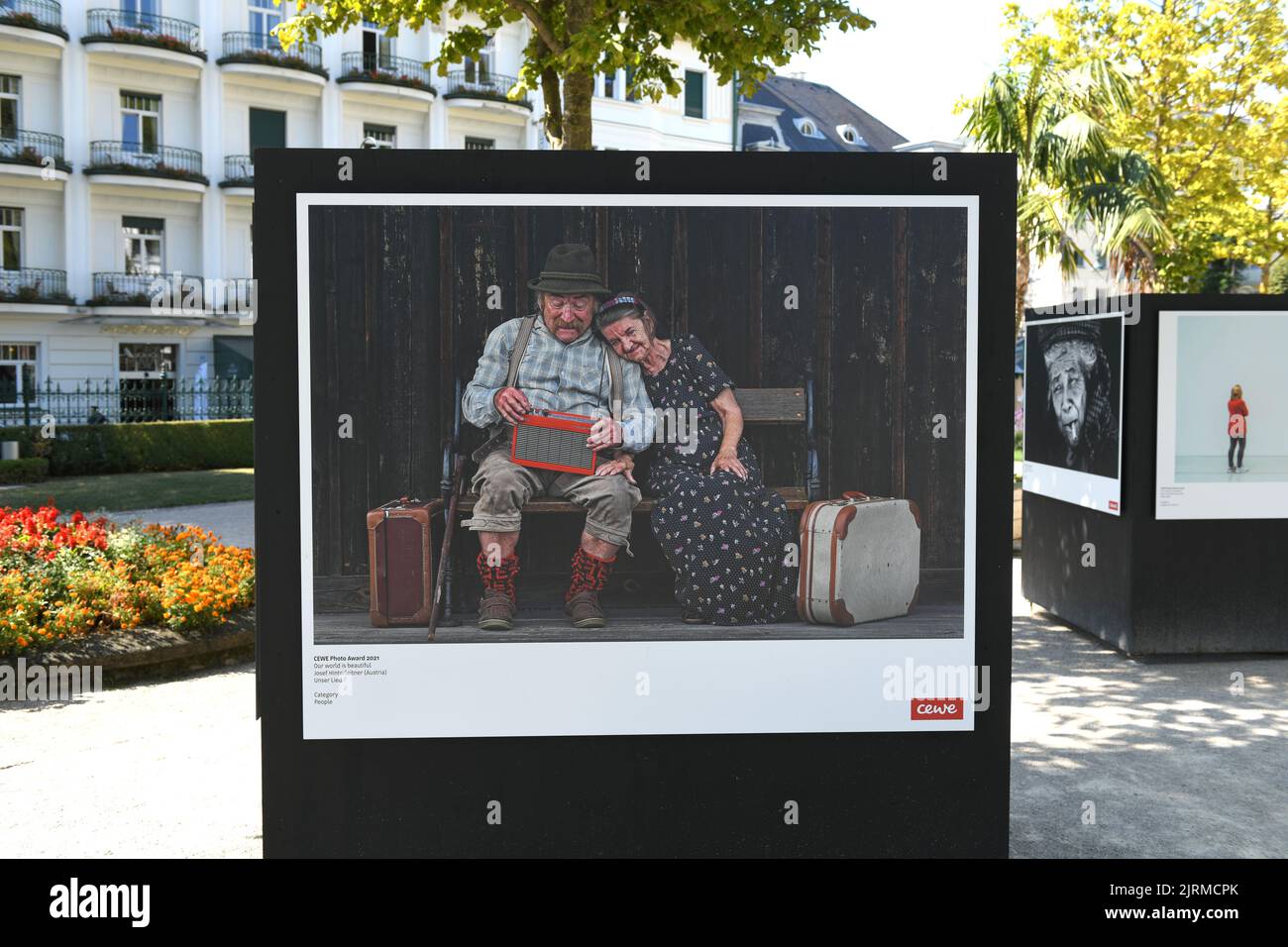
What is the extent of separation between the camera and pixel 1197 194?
1030 inches

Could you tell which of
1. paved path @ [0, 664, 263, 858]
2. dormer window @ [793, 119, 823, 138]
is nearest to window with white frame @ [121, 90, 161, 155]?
dormer window @ [793, 119, 823, 138]

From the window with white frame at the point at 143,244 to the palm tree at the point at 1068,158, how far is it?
1027 inches

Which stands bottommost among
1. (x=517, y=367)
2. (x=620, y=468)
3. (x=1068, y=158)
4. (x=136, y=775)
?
(x=136, y=775)

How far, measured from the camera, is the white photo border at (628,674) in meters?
4.20

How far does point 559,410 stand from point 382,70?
126ft

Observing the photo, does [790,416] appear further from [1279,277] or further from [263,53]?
[1279,277]

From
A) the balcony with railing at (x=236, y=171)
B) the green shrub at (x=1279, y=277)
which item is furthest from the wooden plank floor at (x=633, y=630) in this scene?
the green shrub at (x=1279, y=277)

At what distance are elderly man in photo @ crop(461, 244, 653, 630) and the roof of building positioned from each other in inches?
1952

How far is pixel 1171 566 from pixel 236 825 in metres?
6.61

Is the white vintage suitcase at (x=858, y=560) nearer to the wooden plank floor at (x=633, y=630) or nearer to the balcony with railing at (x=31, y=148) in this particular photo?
the wooden plank floor at (x=633, y=630)

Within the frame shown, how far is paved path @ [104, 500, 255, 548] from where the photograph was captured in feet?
51.8

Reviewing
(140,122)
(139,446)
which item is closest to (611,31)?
(139,446)

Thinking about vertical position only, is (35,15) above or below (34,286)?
above

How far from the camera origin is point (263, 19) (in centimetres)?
3812
